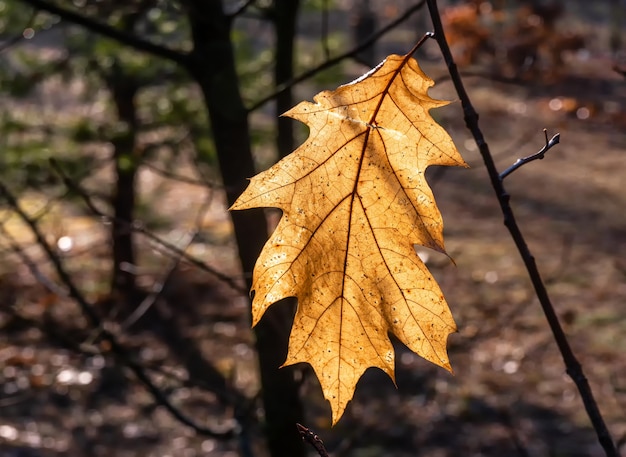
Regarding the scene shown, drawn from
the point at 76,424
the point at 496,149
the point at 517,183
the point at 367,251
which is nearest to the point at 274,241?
the point at 367,251

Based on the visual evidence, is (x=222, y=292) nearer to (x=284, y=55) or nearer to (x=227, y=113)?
(x=284, y=55)

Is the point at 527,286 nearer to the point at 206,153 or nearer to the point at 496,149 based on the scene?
the point at 206,153

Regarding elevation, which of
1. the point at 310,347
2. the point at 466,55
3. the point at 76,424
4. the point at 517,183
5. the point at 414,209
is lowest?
the point at 310,347

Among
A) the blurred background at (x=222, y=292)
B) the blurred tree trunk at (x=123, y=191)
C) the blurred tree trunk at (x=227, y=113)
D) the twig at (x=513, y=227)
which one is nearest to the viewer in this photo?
the twig at (x=513, y=227)

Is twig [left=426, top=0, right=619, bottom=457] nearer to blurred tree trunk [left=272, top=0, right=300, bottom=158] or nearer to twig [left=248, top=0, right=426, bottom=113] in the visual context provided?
twig [left=248, top=0, right=426, bottom=113]

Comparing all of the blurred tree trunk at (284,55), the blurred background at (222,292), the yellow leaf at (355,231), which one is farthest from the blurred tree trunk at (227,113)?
the yellow leaf at (355,231)

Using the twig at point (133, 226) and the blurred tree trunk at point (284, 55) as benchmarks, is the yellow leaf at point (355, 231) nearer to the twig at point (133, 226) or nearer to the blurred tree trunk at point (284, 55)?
the twig at point (133, 226)
